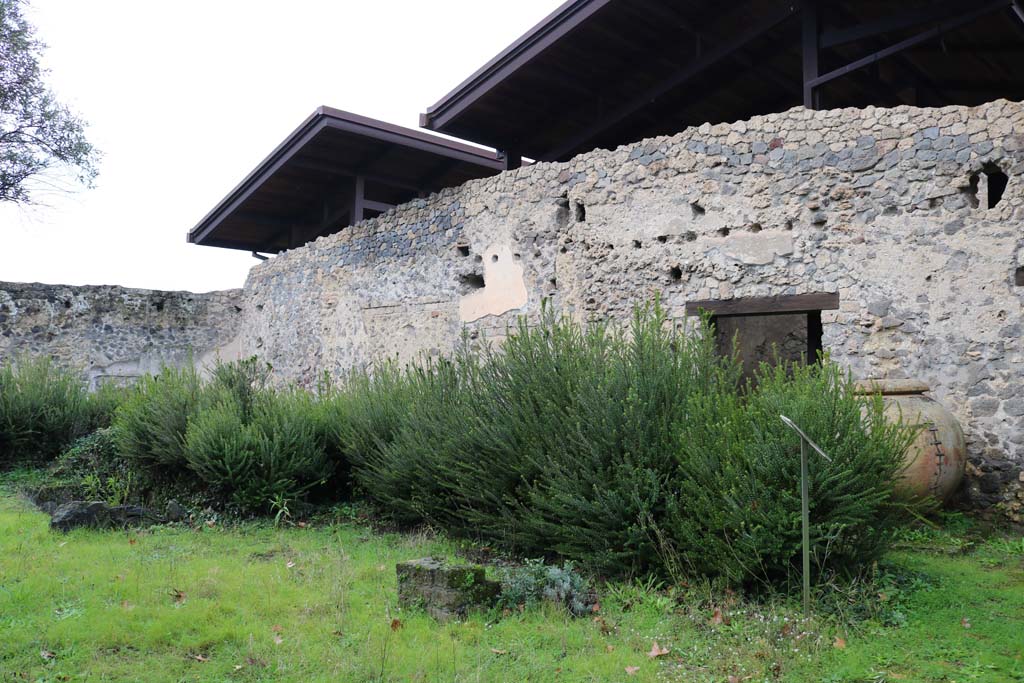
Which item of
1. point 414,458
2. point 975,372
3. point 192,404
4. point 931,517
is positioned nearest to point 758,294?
point 975,372

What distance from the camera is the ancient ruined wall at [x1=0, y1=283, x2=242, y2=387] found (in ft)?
46.3

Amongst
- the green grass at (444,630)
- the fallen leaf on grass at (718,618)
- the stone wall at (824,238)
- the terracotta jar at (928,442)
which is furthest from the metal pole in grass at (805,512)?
the stone wall at (824,238)

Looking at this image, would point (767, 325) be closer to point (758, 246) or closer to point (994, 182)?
point (758, 246)

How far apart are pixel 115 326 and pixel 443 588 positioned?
12.5 meters

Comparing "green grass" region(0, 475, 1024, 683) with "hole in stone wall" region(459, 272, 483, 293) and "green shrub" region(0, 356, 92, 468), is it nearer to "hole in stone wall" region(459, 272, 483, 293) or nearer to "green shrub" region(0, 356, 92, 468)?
"green shrub" region(0, 356, 92, 468)

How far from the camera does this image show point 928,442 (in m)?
6.23

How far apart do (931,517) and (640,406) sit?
2941mm

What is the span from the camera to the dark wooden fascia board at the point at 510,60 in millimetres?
9023

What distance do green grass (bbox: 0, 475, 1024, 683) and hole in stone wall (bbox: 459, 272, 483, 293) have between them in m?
4.97

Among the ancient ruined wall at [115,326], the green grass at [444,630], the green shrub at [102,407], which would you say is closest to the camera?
the green grass at [444,630]

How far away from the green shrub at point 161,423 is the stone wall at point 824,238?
3.27 m

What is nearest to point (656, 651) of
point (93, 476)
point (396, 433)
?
point (396, 433)

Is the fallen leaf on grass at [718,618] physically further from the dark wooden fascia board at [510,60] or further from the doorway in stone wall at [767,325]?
the dark wooden fascia board at [510,60]

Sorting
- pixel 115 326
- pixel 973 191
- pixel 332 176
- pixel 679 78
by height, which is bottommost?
pixel 115 326
